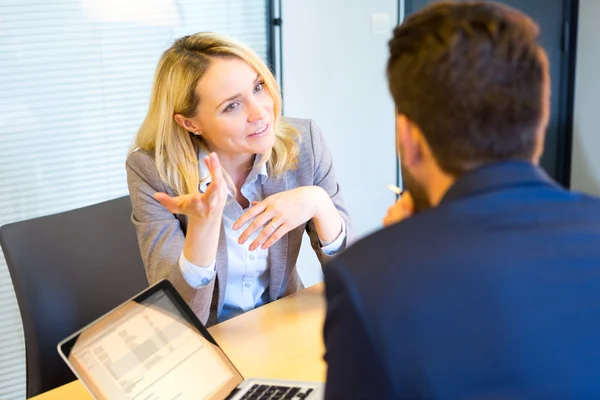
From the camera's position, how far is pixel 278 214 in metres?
1.74

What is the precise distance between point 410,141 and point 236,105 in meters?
1.03

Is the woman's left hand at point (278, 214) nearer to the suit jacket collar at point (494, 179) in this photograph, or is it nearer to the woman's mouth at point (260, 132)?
the woman's mouth at point (260, 132)

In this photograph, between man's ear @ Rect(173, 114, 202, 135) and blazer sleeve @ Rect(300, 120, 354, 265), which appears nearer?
man's ear @ Rect(173, 114, 202, 135)

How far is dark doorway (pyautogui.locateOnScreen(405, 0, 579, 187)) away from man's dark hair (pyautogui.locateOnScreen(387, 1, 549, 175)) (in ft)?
11.8

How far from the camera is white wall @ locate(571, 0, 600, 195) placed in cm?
431

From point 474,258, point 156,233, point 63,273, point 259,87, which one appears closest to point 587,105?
point 259,87

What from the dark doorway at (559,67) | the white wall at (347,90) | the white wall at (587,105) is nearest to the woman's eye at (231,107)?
the white wall at (347,90)

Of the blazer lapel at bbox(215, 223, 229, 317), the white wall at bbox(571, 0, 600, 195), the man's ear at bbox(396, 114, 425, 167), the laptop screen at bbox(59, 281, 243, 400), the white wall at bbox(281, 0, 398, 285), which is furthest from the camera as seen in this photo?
the white wall at bbox(571, 0, 600, 195)

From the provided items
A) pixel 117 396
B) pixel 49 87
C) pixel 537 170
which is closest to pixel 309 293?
pixel 117 396

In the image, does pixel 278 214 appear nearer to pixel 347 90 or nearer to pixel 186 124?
pixel 186 124

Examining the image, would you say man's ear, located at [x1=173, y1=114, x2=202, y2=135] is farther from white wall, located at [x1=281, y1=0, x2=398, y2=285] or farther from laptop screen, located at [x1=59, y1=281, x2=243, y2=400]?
white wall, located at [x1=281, y1=0, x2=398, y2=285]

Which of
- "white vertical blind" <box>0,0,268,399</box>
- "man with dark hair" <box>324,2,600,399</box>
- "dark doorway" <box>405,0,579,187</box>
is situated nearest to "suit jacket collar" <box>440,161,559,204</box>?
"man with dark hair" <box>324,2,600,399</box>

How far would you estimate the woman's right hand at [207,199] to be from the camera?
1.50m

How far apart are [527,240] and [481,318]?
0.30ft
